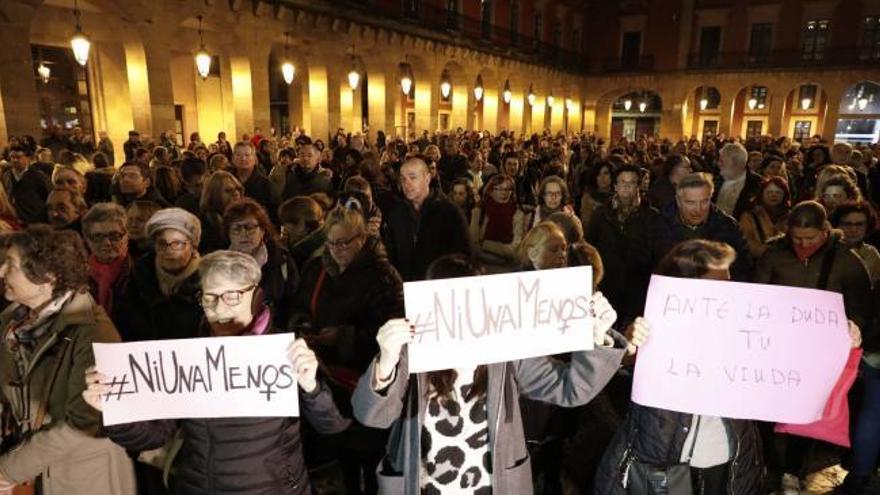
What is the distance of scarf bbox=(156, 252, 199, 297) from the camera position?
327 cm

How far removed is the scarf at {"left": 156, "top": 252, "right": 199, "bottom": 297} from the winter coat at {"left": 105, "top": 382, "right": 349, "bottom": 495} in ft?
3.80

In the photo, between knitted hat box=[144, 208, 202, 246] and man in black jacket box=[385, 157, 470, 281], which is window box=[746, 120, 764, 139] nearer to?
man in black jacket box=[385, 157, 470, 281]

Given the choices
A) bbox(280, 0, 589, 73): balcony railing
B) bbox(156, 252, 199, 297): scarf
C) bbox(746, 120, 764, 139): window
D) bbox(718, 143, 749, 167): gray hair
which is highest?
bbox(280, 0, 589, 73): balcony railing

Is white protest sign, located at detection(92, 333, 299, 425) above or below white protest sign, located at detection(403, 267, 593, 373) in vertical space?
below

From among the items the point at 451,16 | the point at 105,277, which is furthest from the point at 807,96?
the point at 105,277

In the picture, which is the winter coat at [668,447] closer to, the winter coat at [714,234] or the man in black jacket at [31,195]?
the winter coat at [714,234]

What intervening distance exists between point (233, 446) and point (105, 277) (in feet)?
7.03

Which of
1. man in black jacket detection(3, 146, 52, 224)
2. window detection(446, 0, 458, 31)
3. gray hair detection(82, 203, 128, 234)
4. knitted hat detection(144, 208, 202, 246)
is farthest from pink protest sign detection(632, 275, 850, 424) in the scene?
window detection(446, 0, 458, 31)

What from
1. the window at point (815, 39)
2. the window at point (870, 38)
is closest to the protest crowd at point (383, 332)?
the window at point (870, 38)

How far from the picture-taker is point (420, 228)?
4.62m

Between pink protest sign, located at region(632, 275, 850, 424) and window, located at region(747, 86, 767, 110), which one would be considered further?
window, located at region(747, 86, 767, 110)

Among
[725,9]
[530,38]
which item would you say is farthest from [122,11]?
[725,9]

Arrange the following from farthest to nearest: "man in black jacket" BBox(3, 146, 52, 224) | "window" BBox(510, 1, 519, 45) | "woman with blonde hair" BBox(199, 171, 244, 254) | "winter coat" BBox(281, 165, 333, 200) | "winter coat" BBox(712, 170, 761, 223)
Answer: "window" BBox(510, 1, 519, 45), "winter coat" BBox(281, 165, 333, 200), "man in black jacket" BBox(3, 146, 52, 224), "winter coat" BBox(712, 170, 761, 223), "woman with blonde hair" BBox(199, 171, 244, 254)

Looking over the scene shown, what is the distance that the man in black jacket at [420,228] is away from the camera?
4.51 m
